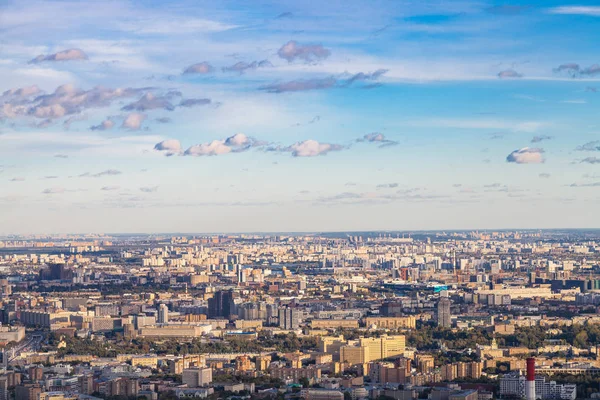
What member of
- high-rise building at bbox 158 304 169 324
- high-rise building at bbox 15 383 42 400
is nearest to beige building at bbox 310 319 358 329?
high-rise building at bbox 158 304 169 324

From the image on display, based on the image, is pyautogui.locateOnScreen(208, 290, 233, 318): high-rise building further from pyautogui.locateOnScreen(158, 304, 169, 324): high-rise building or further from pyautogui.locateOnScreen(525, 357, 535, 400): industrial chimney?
pyautogui.locateOnScreen(525, 357, 535, 400): industrial chimney

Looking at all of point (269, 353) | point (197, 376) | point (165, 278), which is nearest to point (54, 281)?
point (165, 278)

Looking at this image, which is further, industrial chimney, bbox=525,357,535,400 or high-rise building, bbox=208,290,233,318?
high-rise building, bbox=208,290,233,318

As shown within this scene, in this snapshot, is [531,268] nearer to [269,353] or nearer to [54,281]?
[54,281]

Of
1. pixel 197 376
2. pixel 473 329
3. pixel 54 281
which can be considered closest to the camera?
pixel 197 376

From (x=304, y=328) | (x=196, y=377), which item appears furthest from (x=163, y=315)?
(x=196, y=377)

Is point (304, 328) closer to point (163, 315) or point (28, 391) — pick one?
point (163, 315)
